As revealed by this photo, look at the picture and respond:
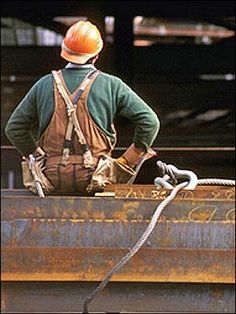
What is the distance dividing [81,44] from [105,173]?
0.70 meters

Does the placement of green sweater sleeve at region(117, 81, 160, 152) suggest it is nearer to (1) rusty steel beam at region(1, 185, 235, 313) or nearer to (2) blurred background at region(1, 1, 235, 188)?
(1) rusty steel beam at region(1, 185, 235, 313)

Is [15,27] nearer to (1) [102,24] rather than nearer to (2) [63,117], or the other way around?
(1) [102,24]

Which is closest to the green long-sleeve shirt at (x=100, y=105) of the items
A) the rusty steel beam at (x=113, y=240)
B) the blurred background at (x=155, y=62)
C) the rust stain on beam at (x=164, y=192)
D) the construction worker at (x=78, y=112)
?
the construction worker at (x=78, y=112)

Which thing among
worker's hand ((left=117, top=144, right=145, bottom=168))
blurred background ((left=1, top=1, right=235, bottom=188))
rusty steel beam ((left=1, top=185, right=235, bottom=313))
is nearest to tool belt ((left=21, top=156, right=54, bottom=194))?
worker's hand ((left=117, top=144, right=145, bottom=168))

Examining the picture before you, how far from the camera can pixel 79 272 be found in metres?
3.92

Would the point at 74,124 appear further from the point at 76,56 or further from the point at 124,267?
the point at 124,267

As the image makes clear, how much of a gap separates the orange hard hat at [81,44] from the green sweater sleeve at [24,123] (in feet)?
0.98

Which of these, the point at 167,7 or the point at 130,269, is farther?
the point at 167,7

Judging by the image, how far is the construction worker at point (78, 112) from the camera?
183 inches

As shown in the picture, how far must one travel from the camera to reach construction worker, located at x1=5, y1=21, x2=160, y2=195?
15.2 feet

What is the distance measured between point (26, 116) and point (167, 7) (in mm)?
10344

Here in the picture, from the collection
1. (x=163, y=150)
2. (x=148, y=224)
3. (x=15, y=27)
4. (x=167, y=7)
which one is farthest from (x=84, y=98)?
(x=15, y=27)

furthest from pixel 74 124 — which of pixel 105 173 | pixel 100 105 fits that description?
pixel 105 173

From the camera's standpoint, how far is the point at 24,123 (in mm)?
4867
